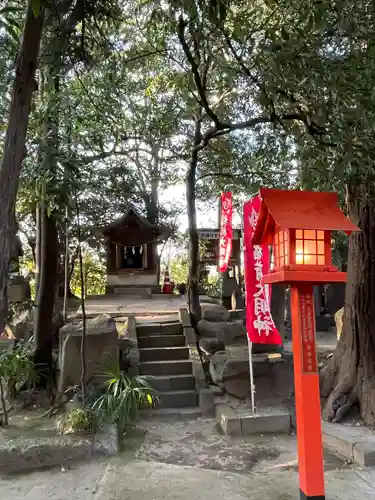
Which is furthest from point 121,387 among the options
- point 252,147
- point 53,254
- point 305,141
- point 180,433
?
point 252,147

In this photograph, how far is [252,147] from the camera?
12.4 meters

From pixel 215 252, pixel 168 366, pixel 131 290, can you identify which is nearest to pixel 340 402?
pixel 168 366

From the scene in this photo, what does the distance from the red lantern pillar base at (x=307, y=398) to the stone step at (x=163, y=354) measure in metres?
5.29

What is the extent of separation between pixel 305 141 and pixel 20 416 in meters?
6.05

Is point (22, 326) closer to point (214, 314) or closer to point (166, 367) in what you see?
point (166, 367)

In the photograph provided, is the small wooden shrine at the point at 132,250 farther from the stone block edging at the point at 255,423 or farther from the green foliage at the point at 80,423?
the green foliage at the point at 80,423

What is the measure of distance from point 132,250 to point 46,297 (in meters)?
11.7

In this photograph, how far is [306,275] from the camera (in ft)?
12.7

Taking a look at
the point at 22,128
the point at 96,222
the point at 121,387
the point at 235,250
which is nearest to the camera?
the point at 22,128

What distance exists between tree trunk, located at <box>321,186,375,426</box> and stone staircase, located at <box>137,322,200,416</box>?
2.41m

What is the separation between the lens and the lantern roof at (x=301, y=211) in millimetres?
3887

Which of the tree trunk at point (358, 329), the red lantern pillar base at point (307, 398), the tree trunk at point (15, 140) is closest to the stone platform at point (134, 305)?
the tree trunk at point (358, 329)

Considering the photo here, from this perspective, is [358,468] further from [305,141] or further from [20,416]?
[20,416]

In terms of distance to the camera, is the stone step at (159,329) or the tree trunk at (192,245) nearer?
the stone step at (159,329)
